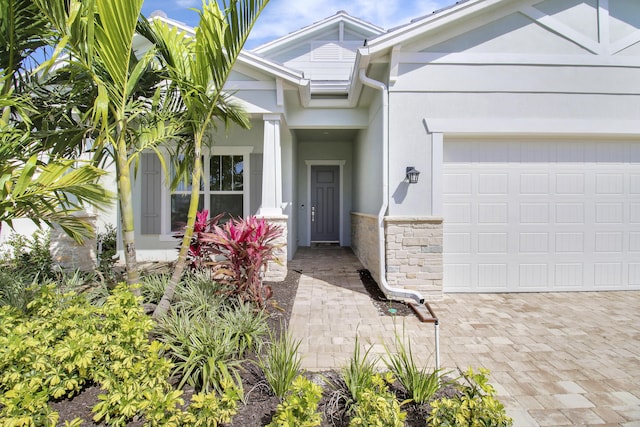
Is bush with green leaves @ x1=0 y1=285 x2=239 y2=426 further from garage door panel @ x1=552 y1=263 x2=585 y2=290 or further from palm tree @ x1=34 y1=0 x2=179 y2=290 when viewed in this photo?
garage door panel @ x1=552 y1=263 x2=585 y2=290

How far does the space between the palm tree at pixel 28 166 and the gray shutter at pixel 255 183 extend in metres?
4.15

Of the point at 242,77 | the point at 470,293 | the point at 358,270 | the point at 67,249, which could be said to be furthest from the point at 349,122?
the point at 67,249

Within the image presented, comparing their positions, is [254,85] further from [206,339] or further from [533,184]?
[533,184]

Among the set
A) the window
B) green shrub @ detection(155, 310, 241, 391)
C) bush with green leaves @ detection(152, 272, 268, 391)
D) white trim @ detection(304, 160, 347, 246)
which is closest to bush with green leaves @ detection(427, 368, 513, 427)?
bush with green leaves @ detection(152, 272, 268, 391)

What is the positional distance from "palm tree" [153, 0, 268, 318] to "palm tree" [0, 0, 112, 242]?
0.99 metres

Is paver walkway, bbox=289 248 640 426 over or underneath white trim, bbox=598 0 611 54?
underneath

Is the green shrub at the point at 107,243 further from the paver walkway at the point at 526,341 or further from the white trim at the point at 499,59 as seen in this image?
the white trim at the point at 499,59

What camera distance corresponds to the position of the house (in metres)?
5.28

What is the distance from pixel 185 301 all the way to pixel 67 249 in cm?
337

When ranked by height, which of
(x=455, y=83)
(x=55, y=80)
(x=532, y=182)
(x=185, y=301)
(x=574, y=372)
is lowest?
(x=574, y=372)

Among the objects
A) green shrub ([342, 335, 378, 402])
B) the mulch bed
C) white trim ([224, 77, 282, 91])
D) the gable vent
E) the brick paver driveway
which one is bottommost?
the brick paver driveway

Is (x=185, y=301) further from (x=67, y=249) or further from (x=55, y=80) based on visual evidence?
(x=67, y=249)

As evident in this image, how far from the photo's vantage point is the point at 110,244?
26.0 ft

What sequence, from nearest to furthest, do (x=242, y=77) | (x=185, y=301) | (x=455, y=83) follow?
(x=185, y=301) < (x=455, y=83) < (x=242, y=77)
